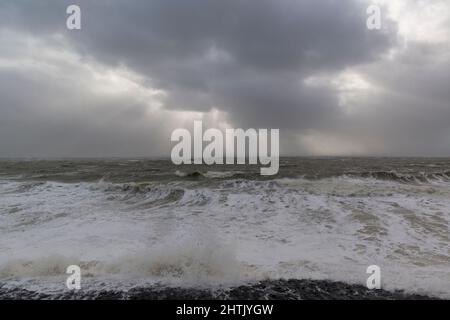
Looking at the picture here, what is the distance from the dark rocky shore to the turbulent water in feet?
0.73

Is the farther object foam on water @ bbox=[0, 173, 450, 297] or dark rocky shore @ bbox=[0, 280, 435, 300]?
foam on water @ bbox=[0, 173, 450, 297]

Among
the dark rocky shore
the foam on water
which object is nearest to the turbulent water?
the foam on water

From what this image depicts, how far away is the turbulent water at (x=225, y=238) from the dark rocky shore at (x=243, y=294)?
0.73ft

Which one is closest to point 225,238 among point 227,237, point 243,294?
point 227,237

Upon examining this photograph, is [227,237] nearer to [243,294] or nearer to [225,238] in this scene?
[225,238]

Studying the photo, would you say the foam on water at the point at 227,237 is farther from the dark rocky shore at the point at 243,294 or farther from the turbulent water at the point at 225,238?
the dark rocky shore at the point at 243,294

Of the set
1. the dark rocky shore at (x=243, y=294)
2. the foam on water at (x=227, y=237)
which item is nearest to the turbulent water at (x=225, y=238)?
the foam on water at (x=227, y=237)

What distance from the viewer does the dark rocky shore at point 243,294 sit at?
4.83 m

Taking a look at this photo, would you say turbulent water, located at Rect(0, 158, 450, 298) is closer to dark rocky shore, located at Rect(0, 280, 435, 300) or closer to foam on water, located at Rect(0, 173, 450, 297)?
foam on water, located at Rect(0, 173, 450, 297)

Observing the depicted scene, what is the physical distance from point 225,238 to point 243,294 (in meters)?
3.22

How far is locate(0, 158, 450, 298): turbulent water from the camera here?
567 cm

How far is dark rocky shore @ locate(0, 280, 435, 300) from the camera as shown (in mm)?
4828

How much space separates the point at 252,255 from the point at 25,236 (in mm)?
6378
